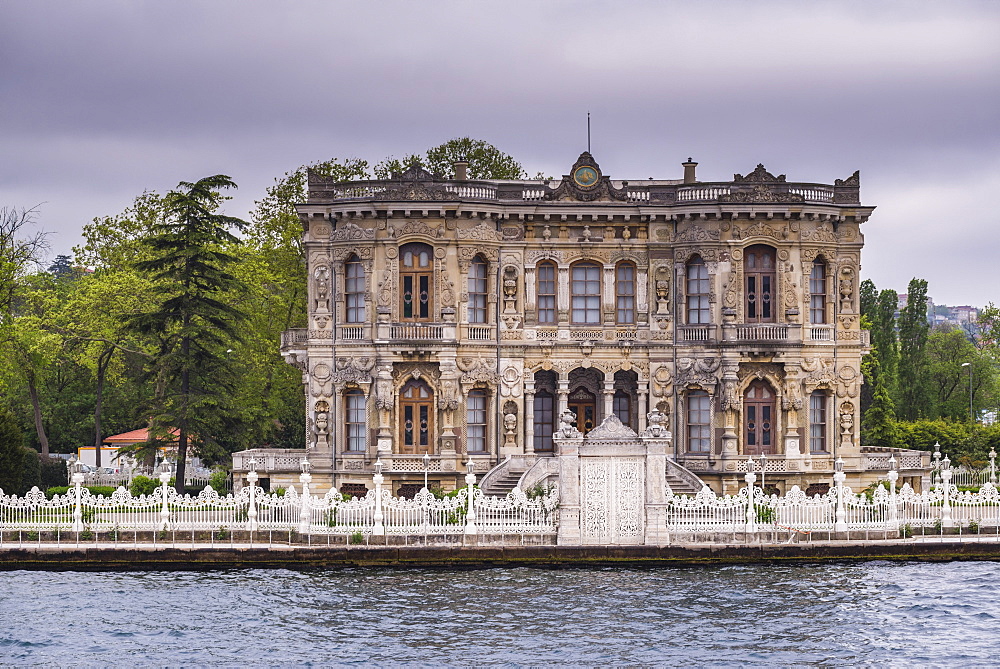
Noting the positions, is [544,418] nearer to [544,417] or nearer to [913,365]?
[544,417]

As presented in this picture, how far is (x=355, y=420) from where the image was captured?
5022cm

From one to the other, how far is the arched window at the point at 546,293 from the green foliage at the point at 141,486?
13.4 metres

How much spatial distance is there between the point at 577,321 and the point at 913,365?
25.7 metres

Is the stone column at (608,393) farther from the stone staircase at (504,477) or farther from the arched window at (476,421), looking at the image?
the stone staircase at (504,477)

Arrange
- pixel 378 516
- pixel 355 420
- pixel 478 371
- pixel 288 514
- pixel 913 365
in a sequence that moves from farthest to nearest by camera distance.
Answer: pixel 913 365, pixel 355 420, pixel 478 371, pixel 288 514, pixel 378 516

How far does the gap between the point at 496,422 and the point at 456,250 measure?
553 cm

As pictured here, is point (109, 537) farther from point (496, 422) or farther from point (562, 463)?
point (496, 422)

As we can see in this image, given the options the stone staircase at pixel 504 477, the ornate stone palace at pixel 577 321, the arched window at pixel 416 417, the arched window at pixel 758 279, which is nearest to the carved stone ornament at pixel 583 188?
the ornate stone palace at pixel 577 321

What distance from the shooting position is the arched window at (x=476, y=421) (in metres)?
50.2

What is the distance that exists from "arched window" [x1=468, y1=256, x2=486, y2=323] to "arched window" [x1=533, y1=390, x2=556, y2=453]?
317cm

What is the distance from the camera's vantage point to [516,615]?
1261 inches

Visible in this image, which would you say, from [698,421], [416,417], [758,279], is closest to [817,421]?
[698,421]

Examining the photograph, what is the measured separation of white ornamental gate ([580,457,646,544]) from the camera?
37.9 metres

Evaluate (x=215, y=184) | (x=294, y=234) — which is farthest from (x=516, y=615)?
(x=294, y=234)
